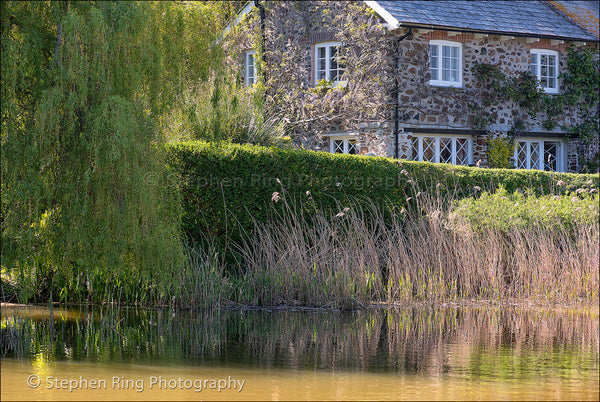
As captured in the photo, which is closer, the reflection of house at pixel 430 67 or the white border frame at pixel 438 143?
the reflection of house at pixel 430 67

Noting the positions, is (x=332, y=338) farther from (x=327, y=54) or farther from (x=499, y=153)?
(x=327, y=54)

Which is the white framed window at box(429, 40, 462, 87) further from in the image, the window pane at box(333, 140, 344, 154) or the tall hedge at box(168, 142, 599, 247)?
the tall hedge at box(168, 142, 599, 247)

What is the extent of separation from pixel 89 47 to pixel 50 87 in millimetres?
576

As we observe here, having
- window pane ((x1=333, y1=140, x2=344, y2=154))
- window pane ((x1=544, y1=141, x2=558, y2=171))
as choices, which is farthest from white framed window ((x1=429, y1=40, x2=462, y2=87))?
window pane ((x1=544, y1=141, x2=558, y2=171))

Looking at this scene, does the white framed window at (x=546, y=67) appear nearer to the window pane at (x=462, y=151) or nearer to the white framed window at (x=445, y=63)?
the white framed window at (x=445, y=63)

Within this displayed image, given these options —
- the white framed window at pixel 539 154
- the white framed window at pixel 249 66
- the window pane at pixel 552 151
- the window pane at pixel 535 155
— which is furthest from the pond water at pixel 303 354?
the white framed window at pixel 249 66

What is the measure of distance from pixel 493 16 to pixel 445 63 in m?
2.21

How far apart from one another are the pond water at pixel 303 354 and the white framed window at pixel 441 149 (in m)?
10.3

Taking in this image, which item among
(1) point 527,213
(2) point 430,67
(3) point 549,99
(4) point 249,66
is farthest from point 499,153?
(1) point 527,213

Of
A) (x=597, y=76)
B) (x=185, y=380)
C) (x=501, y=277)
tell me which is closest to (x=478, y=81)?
(x=597, y=76)

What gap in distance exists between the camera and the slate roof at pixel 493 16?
20.1 metres

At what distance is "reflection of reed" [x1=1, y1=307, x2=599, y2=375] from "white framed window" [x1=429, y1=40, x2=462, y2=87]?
11.5 meters

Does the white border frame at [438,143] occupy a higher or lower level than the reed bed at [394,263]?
higher

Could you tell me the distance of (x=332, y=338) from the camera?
822cm
